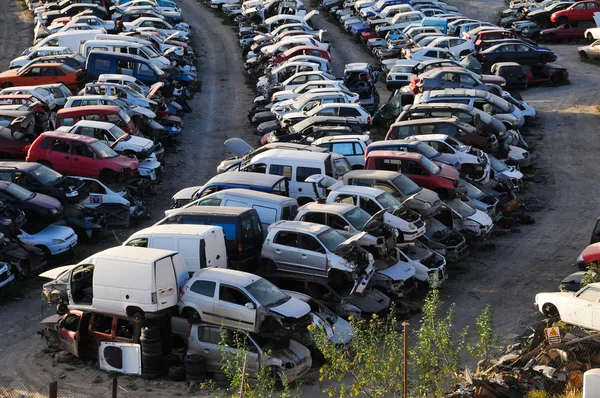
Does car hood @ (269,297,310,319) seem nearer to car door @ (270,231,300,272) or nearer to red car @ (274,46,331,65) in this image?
car door @ (270,231,300,272)

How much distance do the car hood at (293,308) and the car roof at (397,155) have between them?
7.75 meters

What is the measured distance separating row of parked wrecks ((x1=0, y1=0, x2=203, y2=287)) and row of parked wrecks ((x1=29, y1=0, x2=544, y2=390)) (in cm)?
256

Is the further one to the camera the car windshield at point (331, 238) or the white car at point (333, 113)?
the white car at point (333, 113)

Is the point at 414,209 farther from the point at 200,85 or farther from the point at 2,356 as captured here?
the point at 200,85

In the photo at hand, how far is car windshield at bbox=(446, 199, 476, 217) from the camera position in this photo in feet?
78.7

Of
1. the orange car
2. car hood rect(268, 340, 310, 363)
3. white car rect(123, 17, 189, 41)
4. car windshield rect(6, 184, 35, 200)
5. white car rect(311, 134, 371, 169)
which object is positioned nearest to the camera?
car hood rect(268, 340, 310, 363)

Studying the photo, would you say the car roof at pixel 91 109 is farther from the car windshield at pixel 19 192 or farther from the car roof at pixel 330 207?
the car roof at pixel 330 207

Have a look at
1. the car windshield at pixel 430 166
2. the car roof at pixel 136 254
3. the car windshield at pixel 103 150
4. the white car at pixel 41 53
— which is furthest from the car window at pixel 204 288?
the white car at pixel 41 53

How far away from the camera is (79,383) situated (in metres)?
17.1

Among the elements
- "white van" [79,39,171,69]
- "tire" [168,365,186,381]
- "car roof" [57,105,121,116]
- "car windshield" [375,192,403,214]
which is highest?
"car windshield" [375,192,403,214]

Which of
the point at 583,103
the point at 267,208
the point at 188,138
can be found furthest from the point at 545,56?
the point at 267,208

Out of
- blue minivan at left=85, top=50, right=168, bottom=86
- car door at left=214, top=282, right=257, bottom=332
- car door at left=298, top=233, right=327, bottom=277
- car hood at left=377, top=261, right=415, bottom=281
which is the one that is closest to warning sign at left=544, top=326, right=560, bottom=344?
car hood at left=377, top=261, right=415, bottom=281

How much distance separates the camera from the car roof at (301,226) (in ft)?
65.1

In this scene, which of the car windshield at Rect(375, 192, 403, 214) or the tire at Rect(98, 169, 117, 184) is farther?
the tire at Rect(98, 169, 117, 184)
